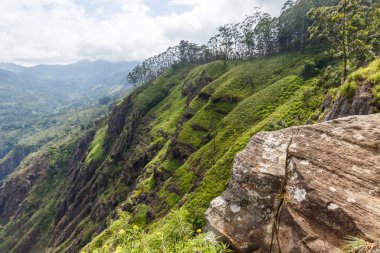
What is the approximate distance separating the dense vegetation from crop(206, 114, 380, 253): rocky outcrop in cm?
405

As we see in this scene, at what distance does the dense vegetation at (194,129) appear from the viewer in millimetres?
59753

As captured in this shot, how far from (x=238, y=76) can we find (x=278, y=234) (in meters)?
112

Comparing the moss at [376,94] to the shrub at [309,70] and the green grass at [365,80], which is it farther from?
the shrub at [309,70]

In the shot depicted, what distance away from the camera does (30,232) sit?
17588 centimetres

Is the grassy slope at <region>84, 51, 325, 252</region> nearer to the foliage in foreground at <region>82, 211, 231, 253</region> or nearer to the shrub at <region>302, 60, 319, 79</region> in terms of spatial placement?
the shrub at <region>302, 60, 319, 79</region>

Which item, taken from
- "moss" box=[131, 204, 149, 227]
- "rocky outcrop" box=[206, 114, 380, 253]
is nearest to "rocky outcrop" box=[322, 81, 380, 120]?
"rocky outcrop" box=[206, 114, 380, 253]

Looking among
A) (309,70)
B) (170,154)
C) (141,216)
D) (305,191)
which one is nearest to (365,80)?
(305,191)

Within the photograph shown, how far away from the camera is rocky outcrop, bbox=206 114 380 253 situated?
41.9ft

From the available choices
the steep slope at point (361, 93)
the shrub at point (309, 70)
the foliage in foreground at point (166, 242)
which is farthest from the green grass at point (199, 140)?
the steep slope at point (361, 93)

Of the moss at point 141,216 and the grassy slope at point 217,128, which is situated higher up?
the grassy slope at point 217,128

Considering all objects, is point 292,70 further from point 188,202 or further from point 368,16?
point 188,202

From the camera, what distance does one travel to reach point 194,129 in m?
101

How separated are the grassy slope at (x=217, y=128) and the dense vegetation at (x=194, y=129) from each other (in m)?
0.41

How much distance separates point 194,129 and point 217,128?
11306 mm
